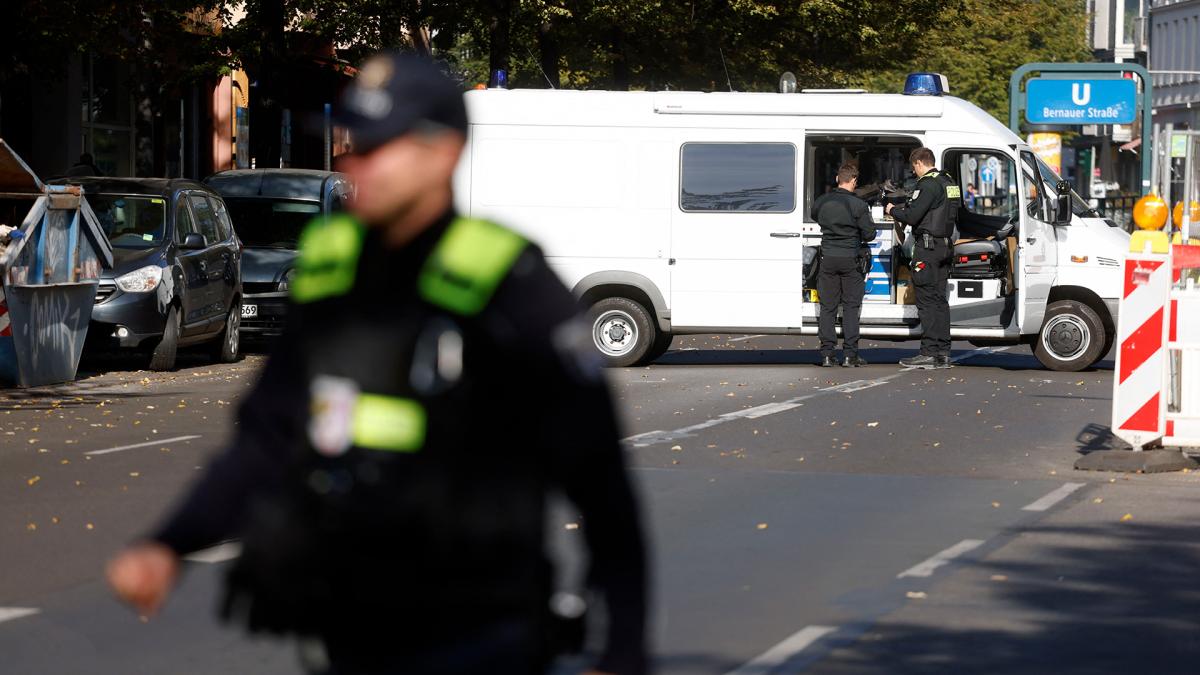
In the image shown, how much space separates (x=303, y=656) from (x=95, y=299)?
15.9 m

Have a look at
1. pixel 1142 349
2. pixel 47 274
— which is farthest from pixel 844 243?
pixel 1142 349

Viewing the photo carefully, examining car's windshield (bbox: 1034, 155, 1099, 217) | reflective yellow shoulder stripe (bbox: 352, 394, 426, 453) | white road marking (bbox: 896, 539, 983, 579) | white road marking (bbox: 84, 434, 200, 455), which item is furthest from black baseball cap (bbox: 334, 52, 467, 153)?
car's windshield (bbox: 1034, 155, 1099, 217)

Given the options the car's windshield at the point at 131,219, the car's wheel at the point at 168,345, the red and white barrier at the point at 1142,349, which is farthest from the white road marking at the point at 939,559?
the car's windshield at the point at 131,219

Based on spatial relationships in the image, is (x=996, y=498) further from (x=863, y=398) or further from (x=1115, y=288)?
(x=1115, y=288)

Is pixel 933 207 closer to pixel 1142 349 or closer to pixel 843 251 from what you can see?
pixel 843 251

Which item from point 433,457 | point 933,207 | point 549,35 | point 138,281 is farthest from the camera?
point 549,35

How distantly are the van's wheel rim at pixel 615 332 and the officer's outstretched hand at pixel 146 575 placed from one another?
1624cm

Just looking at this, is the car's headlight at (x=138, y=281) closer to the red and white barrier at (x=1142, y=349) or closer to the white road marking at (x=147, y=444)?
the white road marking at (x=147, y=444)

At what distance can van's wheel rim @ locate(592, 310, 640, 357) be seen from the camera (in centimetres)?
1933

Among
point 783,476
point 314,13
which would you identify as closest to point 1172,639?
point 783,476

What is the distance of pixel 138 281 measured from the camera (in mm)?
18422

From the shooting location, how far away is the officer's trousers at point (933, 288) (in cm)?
1834

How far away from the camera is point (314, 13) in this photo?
3269 cm

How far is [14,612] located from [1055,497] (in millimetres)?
5425
